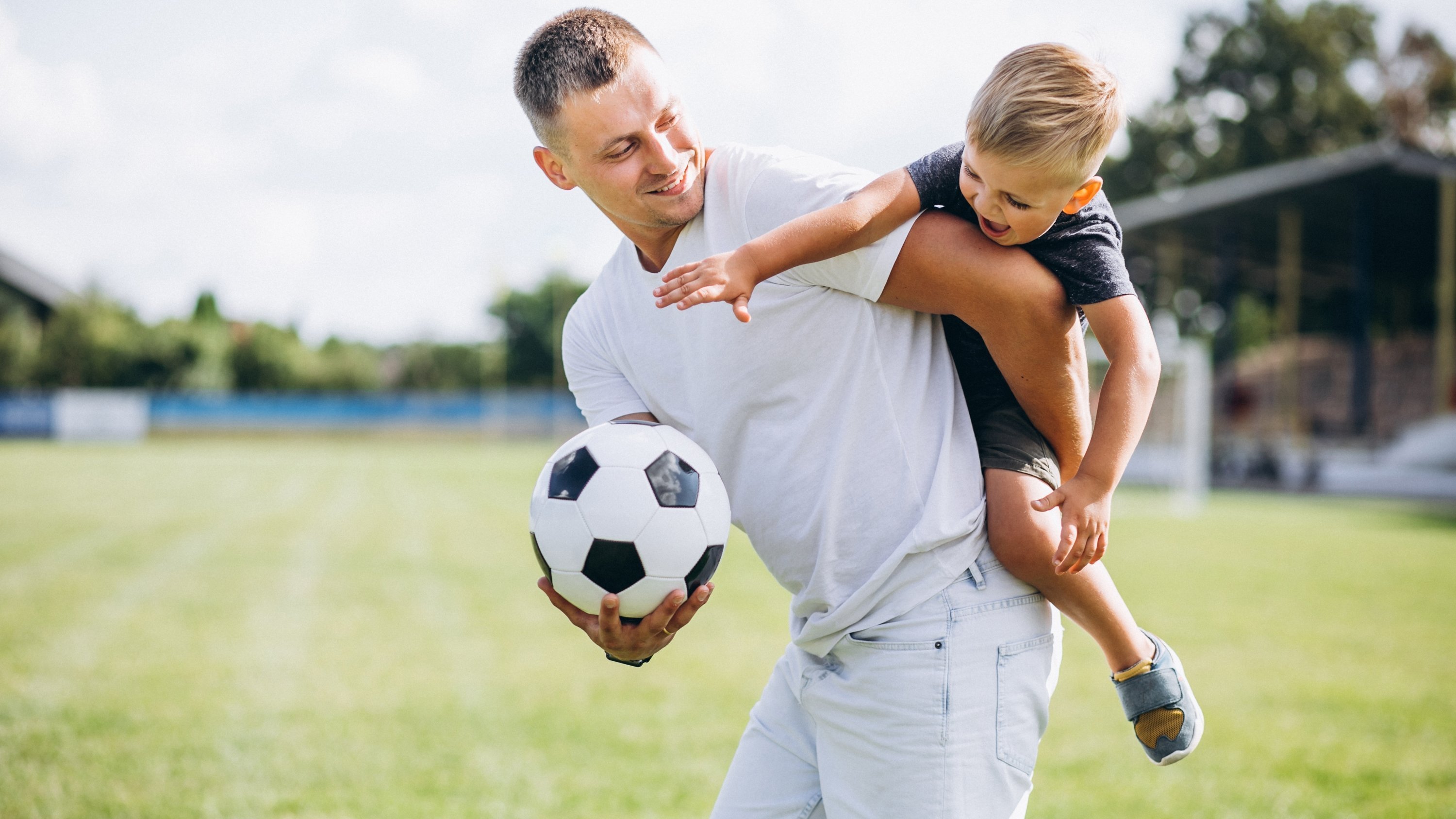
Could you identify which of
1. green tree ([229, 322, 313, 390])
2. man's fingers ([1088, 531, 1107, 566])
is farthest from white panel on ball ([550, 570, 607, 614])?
green tree ([229, 322, 313, 390])

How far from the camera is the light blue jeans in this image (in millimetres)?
1901

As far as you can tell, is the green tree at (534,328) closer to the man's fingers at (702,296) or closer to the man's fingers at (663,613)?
the man's fingers at (663,613)

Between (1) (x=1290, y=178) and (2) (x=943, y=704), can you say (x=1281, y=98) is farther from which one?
(2) (x=943, y=704)

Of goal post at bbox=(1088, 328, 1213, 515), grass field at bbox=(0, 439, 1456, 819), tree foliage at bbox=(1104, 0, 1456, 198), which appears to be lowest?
grass field at bbox=(0, 439, 1456, 819)

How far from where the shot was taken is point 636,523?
82.0 inches

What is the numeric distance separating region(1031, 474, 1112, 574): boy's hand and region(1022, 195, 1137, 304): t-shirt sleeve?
1.16 feet

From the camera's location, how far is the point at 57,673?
6.24 metres

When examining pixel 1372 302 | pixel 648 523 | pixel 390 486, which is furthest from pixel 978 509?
pixel 1372 302

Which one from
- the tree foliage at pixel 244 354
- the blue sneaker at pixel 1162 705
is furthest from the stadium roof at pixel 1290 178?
the tree foliage at pixel 244 354

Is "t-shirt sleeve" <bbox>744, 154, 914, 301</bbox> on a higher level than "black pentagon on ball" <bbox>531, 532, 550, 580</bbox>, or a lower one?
higher

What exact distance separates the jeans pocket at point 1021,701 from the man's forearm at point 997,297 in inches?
19.5

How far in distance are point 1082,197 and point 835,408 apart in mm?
645

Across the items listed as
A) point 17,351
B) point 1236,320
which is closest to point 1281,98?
point 1236,320

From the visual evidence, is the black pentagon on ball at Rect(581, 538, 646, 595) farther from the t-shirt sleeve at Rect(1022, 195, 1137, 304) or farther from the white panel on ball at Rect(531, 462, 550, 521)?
the t-shirt sleeve at Rect(1022, 195, 1137, 304)
